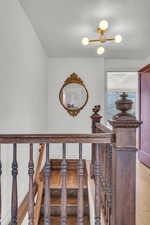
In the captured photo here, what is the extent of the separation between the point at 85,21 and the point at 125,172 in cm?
282

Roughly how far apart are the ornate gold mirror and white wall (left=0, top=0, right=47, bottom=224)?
6.63ft

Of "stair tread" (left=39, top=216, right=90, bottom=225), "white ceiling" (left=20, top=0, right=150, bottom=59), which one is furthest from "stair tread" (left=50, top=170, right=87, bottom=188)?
"white ceiling" (left=20, top=0, right=150, bottom=59)

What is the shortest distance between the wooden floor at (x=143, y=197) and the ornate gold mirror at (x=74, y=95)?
207cm

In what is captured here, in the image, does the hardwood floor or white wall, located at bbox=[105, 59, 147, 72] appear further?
white wall, located at bbox=[105, 59, 147, 72]

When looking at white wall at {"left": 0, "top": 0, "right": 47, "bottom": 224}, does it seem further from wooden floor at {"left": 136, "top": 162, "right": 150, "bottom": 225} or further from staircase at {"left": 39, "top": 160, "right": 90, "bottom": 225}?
wooden floor at {"left": 136, "top": 162, "right": 150, "bottom": 225}

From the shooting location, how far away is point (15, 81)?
296cm

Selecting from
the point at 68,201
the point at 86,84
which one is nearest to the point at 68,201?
the point at 68,201

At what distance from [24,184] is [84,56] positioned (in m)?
3.63

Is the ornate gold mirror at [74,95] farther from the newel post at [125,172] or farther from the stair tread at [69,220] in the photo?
the newel post at [125,172]

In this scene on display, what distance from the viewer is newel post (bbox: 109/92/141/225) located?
1.62 m

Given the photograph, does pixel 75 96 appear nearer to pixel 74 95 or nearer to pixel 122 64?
pixel 74 95

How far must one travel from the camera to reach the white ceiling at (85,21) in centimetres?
321

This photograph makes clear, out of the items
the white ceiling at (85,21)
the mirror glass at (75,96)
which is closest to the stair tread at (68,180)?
the mirror glass at (75,96)

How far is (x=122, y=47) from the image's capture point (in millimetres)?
5215
